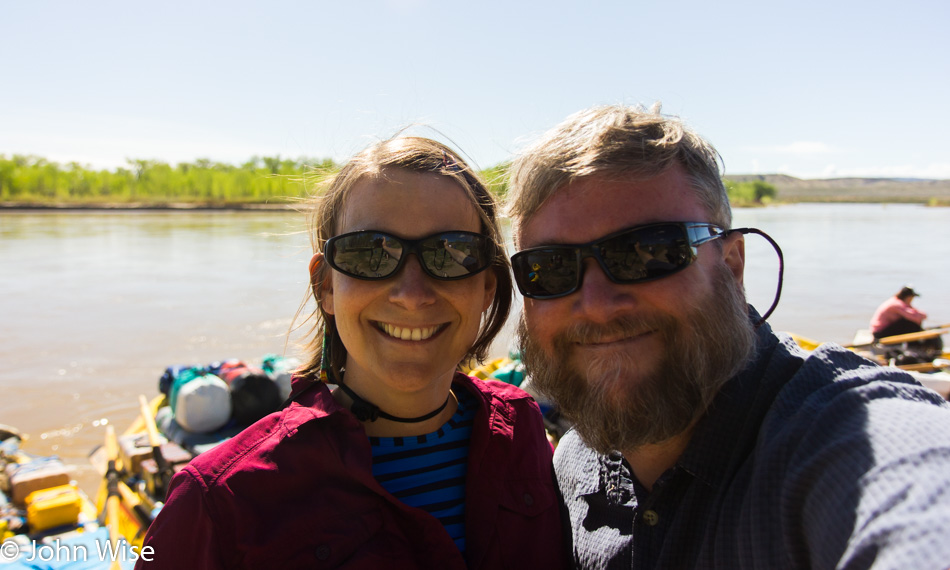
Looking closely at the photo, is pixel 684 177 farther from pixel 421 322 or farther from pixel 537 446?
pixel 537 446

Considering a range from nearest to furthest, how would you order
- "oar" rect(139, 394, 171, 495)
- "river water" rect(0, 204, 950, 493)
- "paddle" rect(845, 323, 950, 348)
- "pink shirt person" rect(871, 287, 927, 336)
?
"oar" rect(139, 394, 171, 495)
"river water" rect(0, 204, 950, 493)
"paddle" rect(845, 323, 950, 348)
"pink shirt person" rect(871, 287, 927, 336)

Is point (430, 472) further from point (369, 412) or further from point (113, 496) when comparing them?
point (113, 496)

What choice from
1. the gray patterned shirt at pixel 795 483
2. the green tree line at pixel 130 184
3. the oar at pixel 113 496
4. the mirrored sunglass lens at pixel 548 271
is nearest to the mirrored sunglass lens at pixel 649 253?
the mirrored sunglass lens at pixel 548 271

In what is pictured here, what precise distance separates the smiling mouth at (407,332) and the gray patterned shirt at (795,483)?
611mm

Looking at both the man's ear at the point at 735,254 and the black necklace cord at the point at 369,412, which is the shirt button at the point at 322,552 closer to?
the black necklace cord at the point at 369,412

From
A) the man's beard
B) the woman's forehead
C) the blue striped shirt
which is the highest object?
the woman's forehead

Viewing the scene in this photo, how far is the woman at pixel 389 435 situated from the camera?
1.39 m

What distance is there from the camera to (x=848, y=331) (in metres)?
13.6

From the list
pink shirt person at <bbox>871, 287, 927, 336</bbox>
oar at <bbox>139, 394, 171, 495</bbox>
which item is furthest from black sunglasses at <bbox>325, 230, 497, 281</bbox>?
pink shirt person at <bbox>871, 287, 927, 336</bbox>

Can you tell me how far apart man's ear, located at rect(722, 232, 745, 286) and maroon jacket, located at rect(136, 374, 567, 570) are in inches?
31.4

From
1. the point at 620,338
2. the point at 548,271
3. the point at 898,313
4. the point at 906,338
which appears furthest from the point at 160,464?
the point at 898,313

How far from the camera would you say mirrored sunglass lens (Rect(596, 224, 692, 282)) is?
4.70 ft

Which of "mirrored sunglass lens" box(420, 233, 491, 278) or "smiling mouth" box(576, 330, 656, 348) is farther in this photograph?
"mirrored sunglass lens" box(420, 233, 491, 278)

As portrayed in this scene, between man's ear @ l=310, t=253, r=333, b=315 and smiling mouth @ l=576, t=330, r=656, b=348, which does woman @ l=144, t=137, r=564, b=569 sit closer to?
man's ear @ l=310, t=253, r=333, b=315
